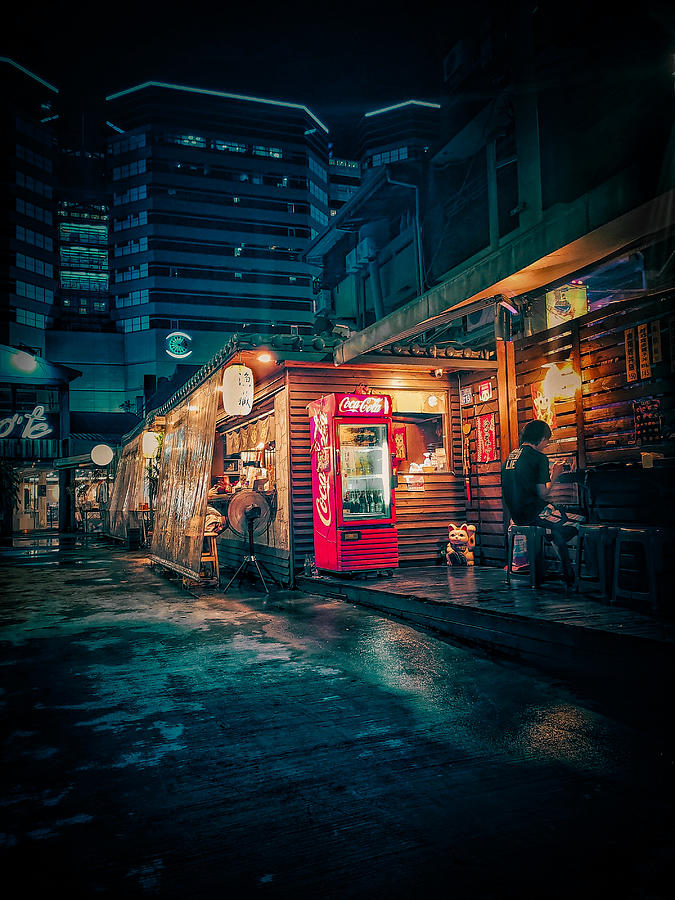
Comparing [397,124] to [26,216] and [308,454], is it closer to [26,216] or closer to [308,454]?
[308,454]

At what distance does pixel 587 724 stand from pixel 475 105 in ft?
37.2

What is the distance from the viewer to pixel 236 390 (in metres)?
10.1

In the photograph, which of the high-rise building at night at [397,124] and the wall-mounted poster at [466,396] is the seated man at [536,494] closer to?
the wall-mounted poster at [466,396]

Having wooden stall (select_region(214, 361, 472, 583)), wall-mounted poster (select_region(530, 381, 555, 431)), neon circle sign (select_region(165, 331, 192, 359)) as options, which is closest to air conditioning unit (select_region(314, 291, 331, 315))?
wooden stall (select_region(214, 361, 472, 583))

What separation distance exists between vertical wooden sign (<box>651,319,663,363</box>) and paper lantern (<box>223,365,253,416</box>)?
6.11 meters

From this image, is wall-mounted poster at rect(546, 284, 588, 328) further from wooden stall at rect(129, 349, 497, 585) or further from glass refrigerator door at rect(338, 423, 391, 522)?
glass refrigerator door at rect(338, 423, 391, 522)

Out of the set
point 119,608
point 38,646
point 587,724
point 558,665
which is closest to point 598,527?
point 558,665

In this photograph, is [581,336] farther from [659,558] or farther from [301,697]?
[301,697]

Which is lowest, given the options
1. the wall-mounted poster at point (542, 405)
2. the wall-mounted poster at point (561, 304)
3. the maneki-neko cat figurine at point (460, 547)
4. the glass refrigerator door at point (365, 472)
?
the maneki-neko cat figurine at point (460, 547)

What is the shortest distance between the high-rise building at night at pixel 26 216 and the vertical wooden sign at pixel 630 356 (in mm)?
53096

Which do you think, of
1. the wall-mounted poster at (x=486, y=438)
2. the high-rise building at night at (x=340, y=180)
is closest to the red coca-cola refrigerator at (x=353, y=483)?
the wall-mounted poster at (x=486, y=438)

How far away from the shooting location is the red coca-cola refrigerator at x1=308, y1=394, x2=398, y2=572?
9.70 meters

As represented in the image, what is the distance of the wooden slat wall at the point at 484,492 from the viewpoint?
10680mm

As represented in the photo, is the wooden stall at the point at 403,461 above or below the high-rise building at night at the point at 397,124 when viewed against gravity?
below
